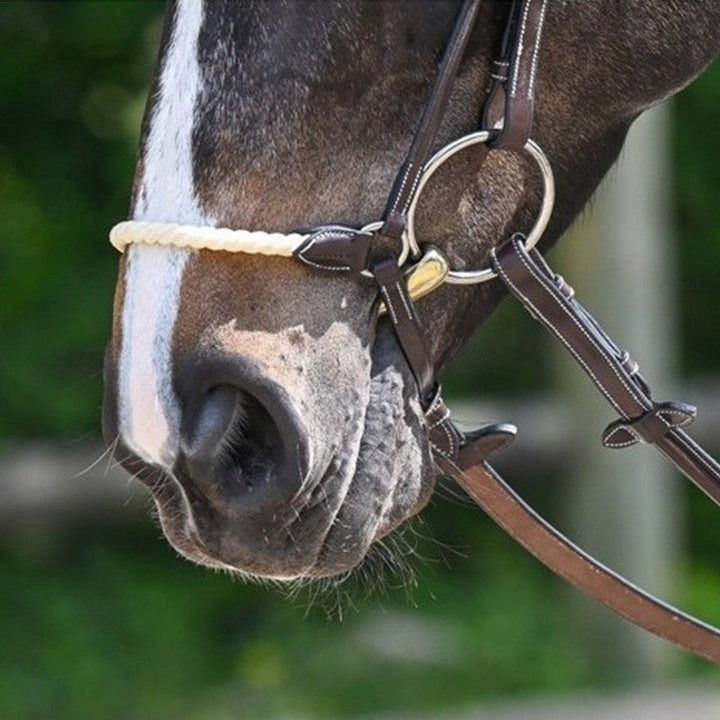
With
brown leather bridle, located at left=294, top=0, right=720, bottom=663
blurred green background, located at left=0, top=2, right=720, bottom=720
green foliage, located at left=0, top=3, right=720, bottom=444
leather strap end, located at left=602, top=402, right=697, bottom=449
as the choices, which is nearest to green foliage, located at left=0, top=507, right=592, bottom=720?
blurred green background, located at left=0, top=2, right=720, bottom=720

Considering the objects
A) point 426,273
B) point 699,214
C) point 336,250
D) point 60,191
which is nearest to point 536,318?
point 426,273

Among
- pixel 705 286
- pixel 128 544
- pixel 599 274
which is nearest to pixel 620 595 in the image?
pixel 599 274

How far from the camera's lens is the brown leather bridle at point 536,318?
206 cm

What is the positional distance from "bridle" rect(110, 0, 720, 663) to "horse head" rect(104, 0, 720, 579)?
21 millimetres

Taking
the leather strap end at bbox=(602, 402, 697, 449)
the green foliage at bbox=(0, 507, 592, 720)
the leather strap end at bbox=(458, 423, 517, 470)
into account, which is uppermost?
the leather strap end at bbox=(602, 402, 697, 449)

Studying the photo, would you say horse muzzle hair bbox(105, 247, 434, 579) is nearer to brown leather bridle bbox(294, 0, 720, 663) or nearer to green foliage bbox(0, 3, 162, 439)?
brown leather bridle bbox(294, 0, 720, 663)

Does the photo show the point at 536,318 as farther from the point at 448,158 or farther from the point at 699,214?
the point at 699,214

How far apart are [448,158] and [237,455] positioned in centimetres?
41

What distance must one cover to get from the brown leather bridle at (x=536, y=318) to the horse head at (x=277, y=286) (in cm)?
2

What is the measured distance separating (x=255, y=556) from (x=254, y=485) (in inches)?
3.9

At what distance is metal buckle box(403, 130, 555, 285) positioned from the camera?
6.83ft

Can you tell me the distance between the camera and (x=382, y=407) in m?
2.12

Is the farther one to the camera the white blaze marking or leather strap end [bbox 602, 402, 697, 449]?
leather strap end [bbox 602, 402, 697, 449]

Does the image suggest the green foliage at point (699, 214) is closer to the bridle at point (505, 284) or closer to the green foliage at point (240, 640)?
the green foliage at point (240, 640)
